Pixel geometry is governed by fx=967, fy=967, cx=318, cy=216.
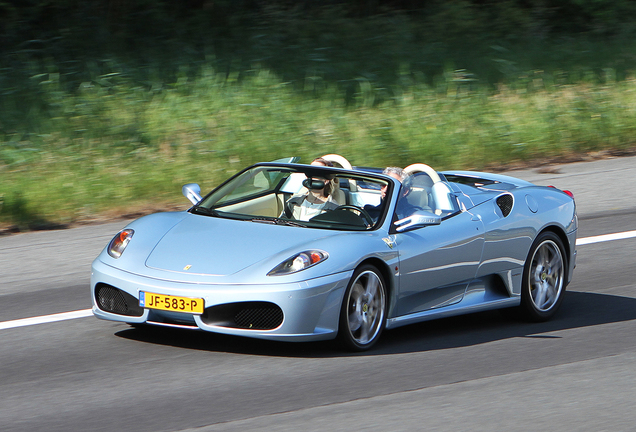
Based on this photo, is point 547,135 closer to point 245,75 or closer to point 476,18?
point 245,75

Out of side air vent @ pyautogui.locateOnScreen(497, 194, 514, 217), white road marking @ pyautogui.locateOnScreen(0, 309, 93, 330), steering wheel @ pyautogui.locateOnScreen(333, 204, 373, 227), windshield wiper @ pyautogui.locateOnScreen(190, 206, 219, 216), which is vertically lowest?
white road marking @ pyautogui.locateOnScreen(0, 309, 93, 330)

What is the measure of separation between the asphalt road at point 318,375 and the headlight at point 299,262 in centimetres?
56

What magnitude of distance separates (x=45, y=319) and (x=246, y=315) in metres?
2.08

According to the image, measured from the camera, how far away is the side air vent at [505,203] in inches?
289

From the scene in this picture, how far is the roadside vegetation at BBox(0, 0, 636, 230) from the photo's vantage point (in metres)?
13.0

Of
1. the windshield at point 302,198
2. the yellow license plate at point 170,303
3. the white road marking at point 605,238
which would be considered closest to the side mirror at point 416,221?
Answer: the windshield at point 302,198

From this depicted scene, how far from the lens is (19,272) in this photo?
857cm

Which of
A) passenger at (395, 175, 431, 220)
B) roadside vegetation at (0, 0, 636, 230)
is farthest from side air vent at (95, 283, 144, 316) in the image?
roadside vegetation at (0, 0, 636, 230)

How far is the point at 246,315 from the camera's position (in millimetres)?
5785

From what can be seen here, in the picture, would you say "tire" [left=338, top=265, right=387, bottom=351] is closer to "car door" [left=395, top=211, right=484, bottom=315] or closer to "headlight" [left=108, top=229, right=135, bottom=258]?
"car door" [left=395, top=211, right=484, bottom=315]

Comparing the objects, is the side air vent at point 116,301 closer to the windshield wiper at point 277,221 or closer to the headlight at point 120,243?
the headlight at point 120,243

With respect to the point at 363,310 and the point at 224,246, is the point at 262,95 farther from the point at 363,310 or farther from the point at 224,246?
the point at 363,310

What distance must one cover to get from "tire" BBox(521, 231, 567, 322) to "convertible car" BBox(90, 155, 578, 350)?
0.4 inches

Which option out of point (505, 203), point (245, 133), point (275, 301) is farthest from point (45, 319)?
point (245, 133)
